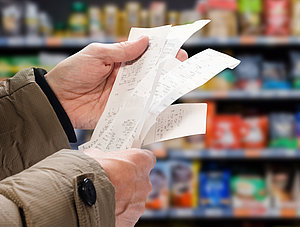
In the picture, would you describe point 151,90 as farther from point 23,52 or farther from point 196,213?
point 23,52

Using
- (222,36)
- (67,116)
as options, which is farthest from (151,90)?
(222,36)

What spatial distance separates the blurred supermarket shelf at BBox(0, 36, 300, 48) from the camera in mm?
2971

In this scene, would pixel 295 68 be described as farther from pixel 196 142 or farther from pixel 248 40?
pixel 196 142

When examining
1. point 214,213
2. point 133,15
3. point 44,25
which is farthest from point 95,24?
point 214,213

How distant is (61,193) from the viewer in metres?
0.68

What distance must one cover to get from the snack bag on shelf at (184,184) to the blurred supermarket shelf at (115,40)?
760 millimetres

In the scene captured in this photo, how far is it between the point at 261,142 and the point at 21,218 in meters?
2.59

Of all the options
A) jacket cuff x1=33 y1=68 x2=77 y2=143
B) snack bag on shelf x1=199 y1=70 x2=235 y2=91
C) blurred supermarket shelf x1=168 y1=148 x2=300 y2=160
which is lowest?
blurred supermarket shelf x1=168 y1=148 x2=300 y2=160

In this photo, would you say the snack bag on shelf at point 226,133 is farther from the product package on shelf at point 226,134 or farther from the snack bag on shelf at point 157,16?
the snack bag on shelf at point 157,16

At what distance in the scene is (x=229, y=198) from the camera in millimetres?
3090

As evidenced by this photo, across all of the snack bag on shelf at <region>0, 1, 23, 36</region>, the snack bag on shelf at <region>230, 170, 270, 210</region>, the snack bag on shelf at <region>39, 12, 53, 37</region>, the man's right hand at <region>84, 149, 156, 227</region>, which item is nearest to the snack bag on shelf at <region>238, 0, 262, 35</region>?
the snack bag on shelf at <region>230, 170, 270, 210</region>

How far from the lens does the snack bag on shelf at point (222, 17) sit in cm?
301

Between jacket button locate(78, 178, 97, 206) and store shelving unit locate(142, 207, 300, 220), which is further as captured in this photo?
store shelving unit locate(142, 207, 300, 220)

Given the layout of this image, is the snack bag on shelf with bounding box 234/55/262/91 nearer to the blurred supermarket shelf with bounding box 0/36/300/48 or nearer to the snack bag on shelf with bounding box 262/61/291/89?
the snack bag on shelf with bounding box 262/61/291/89
